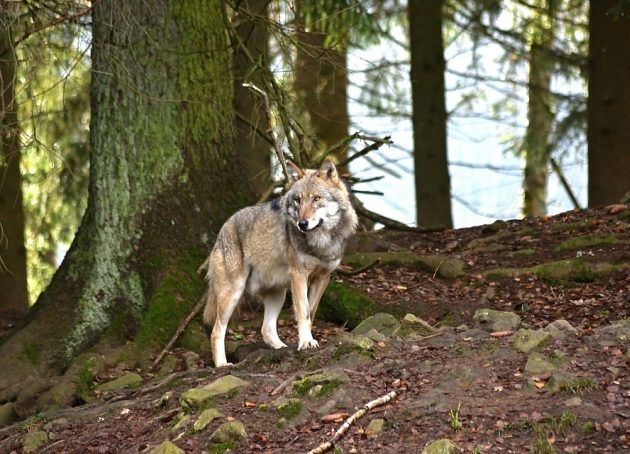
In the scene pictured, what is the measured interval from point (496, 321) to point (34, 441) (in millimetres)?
4041

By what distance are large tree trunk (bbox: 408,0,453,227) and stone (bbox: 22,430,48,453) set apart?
9.42 metres

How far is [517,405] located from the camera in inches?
259

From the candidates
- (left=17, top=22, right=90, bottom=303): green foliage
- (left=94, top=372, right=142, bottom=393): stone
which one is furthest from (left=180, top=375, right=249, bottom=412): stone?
(left=17, top=22, right=90, bottom=303): green foliage

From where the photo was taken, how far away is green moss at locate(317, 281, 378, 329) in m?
10.4

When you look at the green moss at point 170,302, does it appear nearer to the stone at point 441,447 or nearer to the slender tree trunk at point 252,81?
the slender tree trunk at point 252,81

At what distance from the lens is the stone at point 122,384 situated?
9469 mm

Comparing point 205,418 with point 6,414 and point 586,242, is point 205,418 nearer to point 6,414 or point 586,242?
point 6,414

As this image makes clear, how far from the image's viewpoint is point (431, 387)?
7.07 meters

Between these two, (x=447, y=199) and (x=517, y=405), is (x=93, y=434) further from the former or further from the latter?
(x=447, y=199)

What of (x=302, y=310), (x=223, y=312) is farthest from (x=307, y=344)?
(x=223, y=312)

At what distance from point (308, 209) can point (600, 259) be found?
3.54 meters

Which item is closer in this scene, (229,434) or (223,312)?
(229,434)

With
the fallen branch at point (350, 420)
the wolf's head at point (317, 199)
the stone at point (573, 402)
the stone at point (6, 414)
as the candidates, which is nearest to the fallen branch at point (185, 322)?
the stone at point (6, 414)

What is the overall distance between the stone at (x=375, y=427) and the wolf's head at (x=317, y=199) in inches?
95.0
